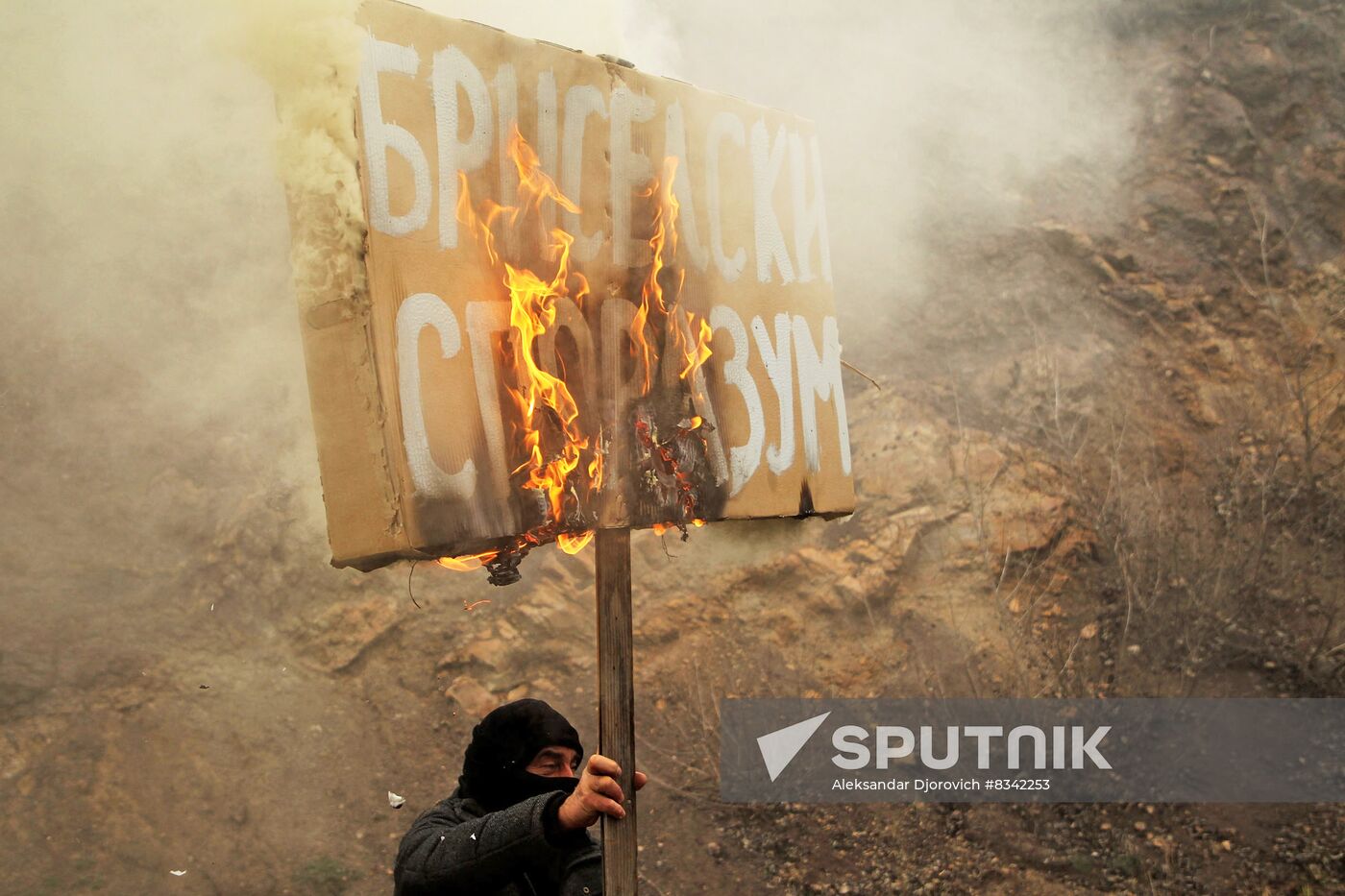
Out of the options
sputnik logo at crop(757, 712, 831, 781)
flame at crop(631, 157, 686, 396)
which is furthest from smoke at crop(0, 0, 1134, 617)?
flame at crop(631, 157, 686, 396)

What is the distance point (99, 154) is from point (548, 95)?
19.6 ft

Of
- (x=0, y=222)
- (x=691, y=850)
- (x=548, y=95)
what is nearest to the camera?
(x=548, y=95)

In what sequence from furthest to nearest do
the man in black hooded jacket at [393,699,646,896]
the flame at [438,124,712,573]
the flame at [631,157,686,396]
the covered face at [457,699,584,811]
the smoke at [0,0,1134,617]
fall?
the smoke at [0,0,1134,617]
the covered face at [457,699,584,811]
the flame at [631,157,686,396]
the flame at [438,124,712,573]
the man in black hooded jacket at [393,699,646,896]

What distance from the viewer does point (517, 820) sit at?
6.32 ft

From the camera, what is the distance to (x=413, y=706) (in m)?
5.46

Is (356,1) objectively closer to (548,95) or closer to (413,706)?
(548,95)

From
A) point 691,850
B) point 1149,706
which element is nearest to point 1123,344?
point 1149,706

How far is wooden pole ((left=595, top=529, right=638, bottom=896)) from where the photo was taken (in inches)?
74.9

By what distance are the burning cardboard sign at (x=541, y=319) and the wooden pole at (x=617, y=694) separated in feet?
0.28

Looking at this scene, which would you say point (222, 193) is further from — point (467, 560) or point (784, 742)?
point (467, 560)

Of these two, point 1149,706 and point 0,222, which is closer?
point 1149,706

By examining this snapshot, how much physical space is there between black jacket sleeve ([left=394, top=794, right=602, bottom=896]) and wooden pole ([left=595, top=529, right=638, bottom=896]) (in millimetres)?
103

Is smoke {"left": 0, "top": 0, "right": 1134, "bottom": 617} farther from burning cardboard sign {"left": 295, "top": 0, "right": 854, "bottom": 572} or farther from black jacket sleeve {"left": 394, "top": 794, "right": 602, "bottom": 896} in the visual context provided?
black jacket sleeve {"left": 394, "top": 794, "right": 602, "bottom": 896}

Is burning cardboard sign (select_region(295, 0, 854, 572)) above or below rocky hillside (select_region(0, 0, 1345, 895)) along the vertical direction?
above
